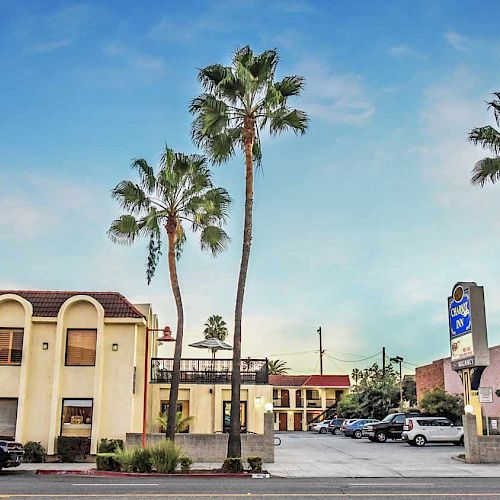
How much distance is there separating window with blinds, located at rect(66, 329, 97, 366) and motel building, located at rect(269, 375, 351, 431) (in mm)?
52202

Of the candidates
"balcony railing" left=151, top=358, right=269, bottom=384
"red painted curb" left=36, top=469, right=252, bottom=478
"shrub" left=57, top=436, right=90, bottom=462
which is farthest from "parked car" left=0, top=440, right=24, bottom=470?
"balcony railing" left=151, top=358, right=269, bottom=384

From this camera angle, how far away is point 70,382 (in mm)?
27750

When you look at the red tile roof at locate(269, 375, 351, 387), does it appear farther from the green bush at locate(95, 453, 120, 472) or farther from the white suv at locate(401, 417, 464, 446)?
the green bush at locate(95, 453, 120, 472)

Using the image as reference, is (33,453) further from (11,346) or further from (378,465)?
(378,465)

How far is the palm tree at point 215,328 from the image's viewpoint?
75.6m

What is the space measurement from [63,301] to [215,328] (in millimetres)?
48100

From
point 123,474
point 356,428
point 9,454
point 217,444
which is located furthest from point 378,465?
point 356,428

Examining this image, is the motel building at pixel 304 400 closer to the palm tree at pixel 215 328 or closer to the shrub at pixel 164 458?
the palm tree at pixel 215 328

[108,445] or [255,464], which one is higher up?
[108,445]

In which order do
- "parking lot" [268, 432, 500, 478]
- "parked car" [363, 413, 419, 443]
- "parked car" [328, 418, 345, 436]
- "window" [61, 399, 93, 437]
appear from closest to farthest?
"parking lot" [268, 432, 500, 478] → "window" [61, 399, 93, 437] → "parked car" [363, 413, 419, 443] → "parked car" [328, 418, 345, 436]

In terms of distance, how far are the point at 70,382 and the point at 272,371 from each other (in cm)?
7788

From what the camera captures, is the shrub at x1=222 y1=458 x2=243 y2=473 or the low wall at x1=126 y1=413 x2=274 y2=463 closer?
the shrub at x1=222 y1=458 x2=243 y2=473

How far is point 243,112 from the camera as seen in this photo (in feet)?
79.5

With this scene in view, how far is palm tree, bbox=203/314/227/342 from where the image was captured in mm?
75619
